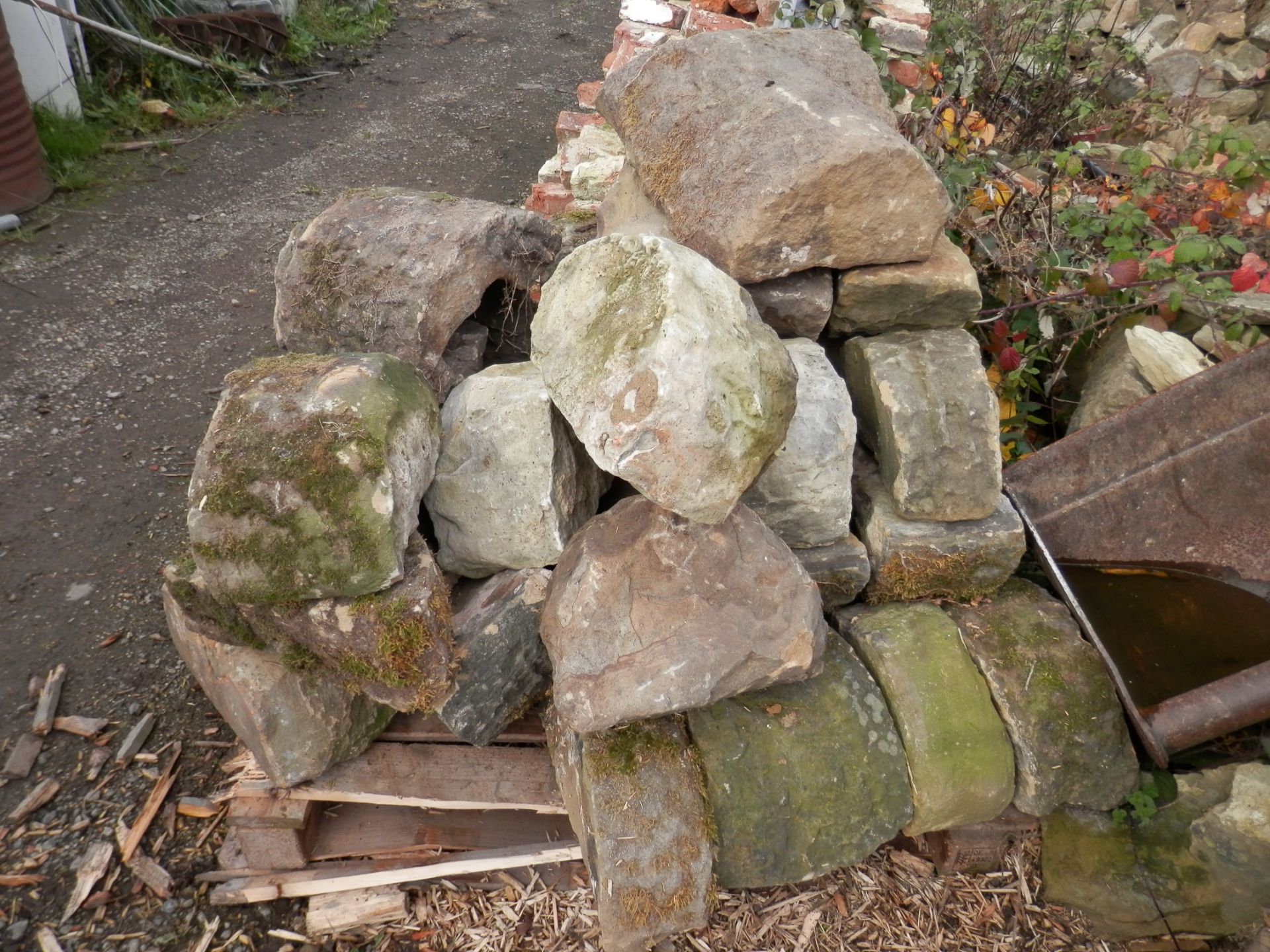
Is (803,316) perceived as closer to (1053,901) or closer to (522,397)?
(522,397)

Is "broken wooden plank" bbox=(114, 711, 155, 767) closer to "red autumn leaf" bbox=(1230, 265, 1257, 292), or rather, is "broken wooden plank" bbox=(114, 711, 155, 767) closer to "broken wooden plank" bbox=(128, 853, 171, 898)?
"broken wooden plank" bbox=(128, 853, 171, 898)

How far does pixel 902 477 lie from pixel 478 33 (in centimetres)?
734

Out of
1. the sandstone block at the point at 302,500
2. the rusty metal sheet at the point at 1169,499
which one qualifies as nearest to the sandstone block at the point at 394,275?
the sandstone block at the point at 302,500

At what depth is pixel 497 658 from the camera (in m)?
2.23

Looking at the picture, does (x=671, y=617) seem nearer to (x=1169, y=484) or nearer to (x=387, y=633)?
(x=387, y=633)

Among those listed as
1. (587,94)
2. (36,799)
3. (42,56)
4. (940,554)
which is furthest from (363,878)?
(42,56)

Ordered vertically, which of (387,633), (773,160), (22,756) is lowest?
(22,756)

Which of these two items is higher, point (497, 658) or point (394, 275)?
point (394, 275)

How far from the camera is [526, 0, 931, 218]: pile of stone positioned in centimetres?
378

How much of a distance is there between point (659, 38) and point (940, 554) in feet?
9.89

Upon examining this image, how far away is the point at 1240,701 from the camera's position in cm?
213

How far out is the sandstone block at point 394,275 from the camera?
2561 mm

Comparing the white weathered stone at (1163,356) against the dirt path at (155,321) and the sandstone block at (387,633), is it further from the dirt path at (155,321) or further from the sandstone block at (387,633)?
the dirt path at (155,321)

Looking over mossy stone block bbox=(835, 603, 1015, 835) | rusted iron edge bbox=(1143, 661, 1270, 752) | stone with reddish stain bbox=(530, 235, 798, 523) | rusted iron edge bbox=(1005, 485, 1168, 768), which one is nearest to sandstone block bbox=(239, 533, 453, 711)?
stone with reddish stain bbox=(530, 235, 798, 523)
